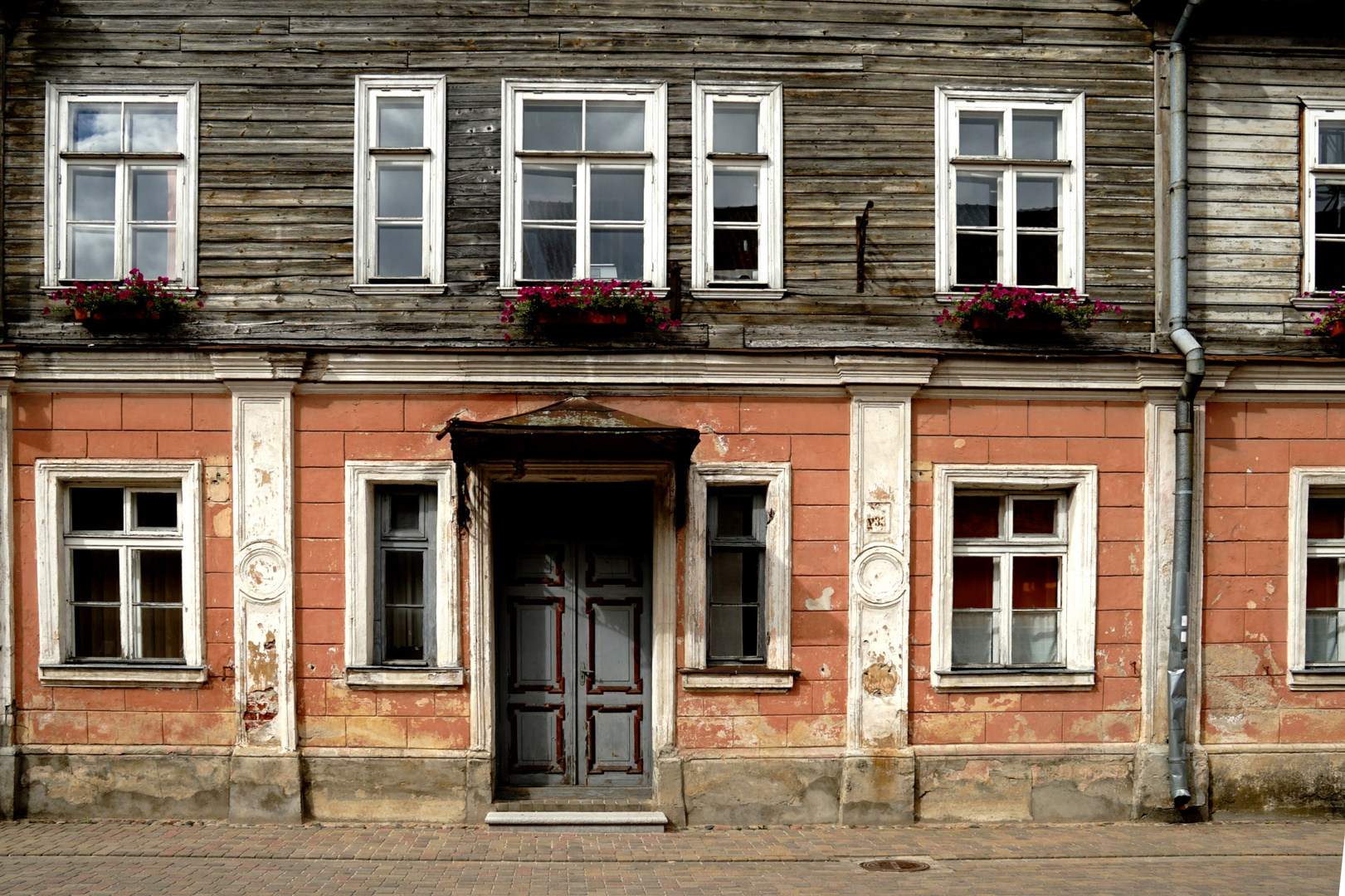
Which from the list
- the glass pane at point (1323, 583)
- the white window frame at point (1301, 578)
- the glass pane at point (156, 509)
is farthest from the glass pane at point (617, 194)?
the glass pane at point (1323, 583)

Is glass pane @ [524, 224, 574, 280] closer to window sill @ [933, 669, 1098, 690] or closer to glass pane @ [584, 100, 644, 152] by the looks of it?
glass pane @ [584, 100, 644, 152]

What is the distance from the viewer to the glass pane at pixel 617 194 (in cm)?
830

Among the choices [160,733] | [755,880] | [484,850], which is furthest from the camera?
[160,733]

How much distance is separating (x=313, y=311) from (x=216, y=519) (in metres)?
1.82

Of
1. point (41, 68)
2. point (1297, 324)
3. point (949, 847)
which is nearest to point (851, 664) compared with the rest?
point (949, 847)

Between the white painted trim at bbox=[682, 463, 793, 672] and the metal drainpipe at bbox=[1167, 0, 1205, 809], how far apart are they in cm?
311

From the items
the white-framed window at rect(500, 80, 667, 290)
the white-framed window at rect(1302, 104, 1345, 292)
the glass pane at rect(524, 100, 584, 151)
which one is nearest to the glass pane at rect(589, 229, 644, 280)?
the white-framed window at rect(500, 80, 667, 290)

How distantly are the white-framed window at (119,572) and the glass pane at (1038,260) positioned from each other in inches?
272

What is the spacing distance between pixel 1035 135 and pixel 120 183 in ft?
24.7

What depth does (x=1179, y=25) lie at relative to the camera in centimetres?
820

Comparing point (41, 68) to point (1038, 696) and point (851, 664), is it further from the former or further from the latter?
point (1038, 696)

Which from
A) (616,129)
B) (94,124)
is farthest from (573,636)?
(94,124)

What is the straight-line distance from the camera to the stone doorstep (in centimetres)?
779

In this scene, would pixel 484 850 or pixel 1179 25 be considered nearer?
pixel 484 850
